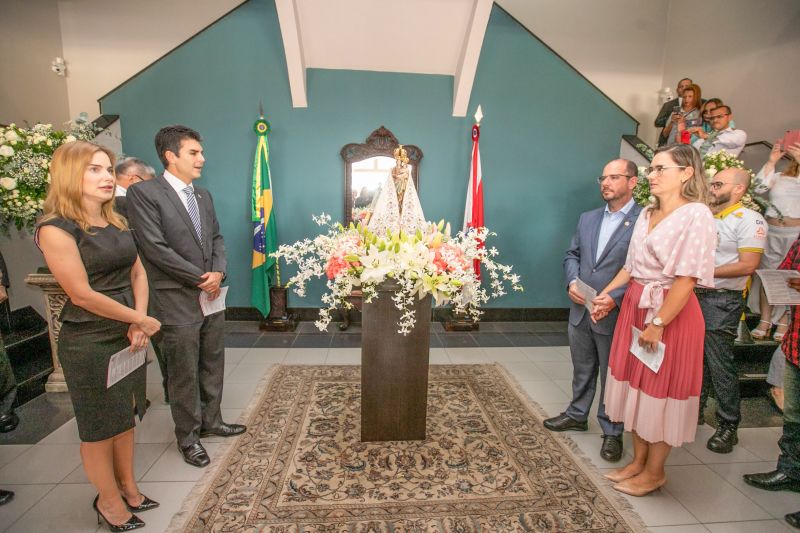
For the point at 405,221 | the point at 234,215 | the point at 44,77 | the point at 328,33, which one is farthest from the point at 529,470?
the point at 44,77

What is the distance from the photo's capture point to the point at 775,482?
7.28 feet

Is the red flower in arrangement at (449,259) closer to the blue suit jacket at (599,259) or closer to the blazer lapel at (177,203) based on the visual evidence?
the blue suit jacket at (599,259)

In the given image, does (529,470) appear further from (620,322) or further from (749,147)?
(749,147)

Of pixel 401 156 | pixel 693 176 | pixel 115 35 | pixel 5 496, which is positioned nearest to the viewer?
pixel 693 176

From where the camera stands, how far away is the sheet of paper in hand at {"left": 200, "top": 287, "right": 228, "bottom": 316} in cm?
233

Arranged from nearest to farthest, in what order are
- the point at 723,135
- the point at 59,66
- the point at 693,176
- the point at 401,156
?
the point at 693,176, the point at 401,156, the point at 723,135, the point at 59,66

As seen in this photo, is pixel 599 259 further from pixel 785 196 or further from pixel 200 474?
pixel 200 474

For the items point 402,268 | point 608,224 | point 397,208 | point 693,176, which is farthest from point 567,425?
point 397,208

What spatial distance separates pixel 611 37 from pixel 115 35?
6691 mm

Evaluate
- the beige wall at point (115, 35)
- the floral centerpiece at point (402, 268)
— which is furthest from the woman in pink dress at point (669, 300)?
the beige wall at point (115, 35)

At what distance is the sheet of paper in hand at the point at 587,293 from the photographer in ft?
7.88

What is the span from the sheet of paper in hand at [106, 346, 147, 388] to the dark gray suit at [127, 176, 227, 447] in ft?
1.26

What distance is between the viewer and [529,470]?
234cm

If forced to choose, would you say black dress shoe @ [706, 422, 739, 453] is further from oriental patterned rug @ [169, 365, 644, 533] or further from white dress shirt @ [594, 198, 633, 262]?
white dress shirt @ [594, 198, 633, 262]
